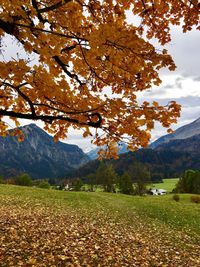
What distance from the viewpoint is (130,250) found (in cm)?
1517

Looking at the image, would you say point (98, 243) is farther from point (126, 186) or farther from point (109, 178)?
point (109, 178)

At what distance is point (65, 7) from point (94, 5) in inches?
51.2

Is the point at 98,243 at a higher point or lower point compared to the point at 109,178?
lower

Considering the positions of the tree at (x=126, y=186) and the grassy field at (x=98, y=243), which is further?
the tree at (x=126, y=186)

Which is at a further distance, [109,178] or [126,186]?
[109,178]

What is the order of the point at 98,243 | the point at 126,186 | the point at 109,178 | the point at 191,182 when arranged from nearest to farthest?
the point at 98,243 < the point at 191,182 < the point at 126,186 < the point at 109,178

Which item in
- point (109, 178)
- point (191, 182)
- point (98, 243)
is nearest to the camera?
point (98, 243)

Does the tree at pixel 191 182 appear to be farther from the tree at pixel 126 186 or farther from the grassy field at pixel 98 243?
the grassy field at pixel 98 243

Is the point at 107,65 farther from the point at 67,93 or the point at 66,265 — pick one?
the point at 66,265

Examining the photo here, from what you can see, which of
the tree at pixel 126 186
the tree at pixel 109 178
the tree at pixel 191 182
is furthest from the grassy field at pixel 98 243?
the tree at pixel 109 178

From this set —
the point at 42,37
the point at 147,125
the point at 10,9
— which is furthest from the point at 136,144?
the point at 10,9

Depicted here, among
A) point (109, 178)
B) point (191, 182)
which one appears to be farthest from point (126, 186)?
point (191, 182)

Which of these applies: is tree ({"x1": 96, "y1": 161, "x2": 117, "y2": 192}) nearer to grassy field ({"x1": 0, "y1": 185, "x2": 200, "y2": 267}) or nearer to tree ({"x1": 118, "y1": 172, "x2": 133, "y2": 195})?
tree ({"x1": 118, "y1": 172, "x2": 133, "y2": 195})

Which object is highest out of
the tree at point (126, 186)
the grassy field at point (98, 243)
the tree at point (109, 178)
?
the tree at point (109, 178)
